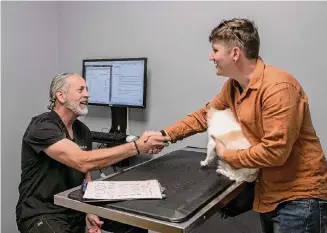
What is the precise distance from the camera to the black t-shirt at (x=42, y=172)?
160cm

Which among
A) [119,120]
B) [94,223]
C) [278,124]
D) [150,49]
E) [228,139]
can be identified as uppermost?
[150,49]

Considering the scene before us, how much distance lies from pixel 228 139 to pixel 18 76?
1820mm

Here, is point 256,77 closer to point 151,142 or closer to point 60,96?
point 151,142

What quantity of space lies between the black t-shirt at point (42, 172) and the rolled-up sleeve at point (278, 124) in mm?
928

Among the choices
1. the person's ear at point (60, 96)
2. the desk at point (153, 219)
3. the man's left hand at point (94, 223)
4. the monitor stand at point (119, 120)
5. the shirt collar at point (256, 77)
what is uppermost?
the shirt collar at point (256, 77)

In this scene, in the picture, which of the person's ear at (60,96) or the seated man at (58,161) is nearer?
the seated man at (58,161)

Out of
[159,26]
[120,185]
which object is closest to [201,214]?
[120,185]

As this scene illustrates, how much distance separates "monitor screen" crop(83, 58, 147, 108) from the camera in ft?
7.48

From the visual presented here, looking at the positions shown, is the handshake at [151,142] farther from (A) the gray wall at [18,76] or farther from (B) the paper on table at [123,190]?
(A) the gray wall at [18,76]

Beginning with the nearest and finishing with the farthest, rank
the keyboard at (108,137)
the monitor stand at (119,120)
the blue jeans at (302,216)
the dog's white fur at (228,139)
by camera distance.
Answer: the blue jeans at (302,216)
the dog's white fur at (228,139)
the keyboard at (108,137)
the monitor stand at (119,120)

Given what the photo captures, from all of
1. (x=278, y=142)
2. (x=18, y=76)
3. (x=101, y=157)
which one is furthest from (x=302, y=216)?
(x=18, y=76)

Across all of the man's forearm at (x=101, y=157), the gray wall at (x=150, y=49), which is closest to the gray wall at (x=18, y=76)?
the gray wall at (x=150, y=49)

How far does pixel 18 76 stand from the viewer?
2.55 meters

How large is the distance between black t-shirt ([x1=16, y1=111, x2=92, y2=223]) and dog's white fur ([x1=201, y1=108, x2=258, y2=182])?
0.71 m
